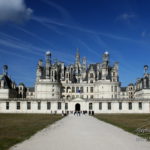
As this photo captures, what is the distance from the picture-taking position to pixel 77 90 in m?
104

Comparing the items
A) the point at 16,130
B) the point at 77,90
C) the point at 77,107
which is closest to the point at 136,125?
the point at 16,130

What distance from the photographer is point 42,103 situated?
87125 mm

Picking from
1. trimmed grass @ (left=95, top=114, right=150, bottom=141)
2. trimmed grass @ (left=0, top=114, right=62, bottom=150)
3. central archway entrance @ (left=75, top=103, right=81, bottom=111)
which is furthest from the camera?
central archway entrance @ (left=75, top=103, right=81, bottom=111)

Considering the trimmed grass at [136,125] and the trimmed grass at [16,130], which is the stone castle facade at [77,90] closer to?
the trimmed grass at [136,125]

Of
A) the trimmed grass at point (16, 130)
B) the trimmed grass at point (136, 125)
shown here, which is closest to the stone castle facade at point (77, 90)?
the trimmed grass at point (136, 125)

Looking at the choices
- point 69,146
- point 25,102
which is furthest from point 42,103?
point 69,146

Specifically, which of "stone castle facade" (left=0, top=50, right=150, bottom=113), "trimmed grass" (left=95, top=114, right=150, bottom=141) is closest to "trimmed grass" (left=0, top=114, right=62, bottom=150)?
"trimmed grass" (left=95, top=114, right=150, bottom=141)

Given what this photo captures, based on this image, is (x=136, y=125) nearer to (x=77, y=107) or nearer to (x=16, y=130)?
(x=16, y=130)

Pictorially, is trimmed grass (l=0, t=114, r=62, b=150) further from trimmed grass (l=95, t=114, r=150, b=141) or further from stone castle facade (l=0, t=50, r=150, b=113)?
stone castle facade (l=0, t=50, r=150, b=113)

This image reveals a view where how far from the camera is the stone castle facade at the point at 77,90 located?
86.2 m

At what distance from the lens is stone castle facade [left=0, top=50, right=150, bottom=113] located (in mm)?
86188

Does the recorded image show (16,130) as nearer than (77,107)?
Yes

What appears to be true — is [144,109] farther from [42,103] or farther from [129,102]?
[42,103]

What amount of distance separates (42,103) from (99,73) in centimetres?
2302
